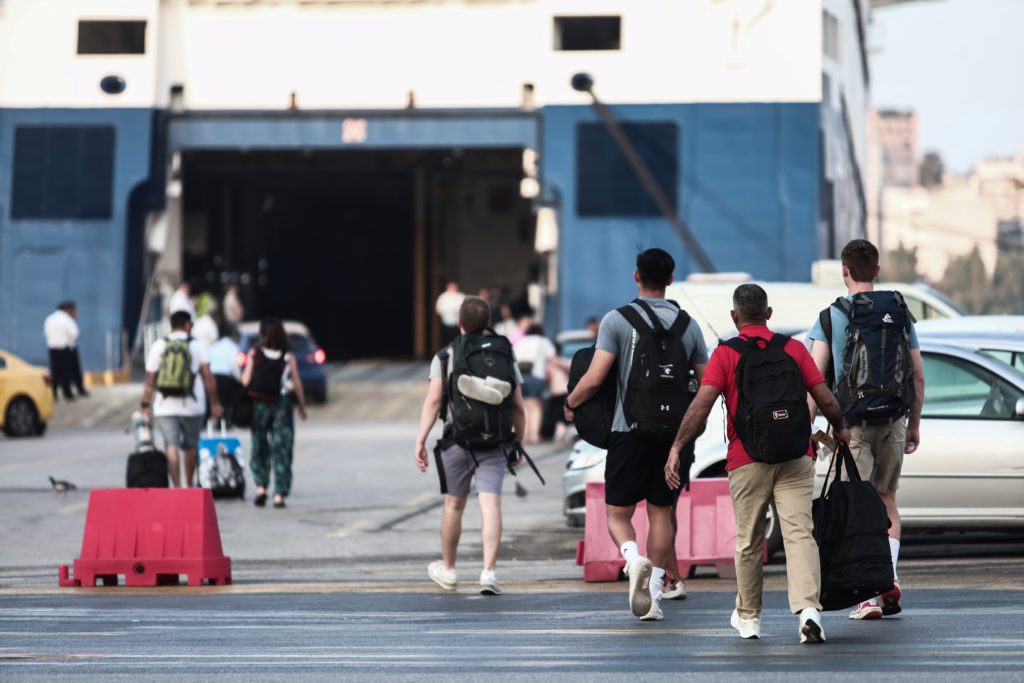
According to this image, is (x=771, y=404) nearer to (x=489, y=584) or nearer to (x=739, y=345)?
(x=739, y=345)

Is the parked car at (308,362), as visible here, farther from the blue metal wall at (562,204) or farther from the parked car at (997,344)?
the parked car at (997,344)

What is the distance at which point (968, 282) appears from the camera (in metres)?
99.6

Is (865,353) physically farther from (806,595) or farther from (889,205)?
(889,205)

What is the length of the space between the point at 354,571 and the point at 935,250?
14001 cm

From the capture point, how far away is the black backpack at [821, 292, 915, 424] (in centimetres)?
994

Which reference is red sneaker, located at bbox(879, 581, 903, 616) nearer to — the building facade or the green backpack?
the green backpack

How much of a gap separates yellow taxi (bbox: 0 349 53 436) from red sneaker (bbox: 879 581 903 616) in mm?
20572

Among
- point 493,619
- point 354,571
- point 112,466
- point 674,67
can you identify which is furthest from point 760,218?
point 493,619

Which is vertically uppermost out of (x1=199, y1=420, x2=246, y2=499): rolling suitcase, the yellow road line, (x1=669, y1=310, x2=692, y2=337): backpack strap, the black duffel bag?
(x1=669, y1=310, x2=692, y2=337): backpack strap

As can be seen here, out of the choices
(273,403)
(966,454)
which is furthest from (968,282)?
(966,454)

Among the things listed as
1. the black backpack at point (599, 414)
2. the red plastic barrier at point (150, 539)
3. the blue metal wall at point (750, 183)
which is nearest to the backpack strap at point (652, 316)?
the black backpack at point (599, 414)

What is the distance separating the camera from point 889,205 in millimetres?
159875

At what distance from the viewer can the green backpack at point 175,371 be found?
17.4 meters

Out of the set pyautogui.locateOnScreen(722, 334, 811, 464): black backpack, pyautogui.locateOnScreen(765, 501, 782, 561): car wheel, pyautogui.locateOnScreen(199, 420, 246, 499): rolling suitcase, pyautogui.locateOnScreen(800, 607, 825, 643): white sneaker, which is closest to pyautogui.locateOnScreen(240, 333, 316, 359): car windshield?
pyautogui.locateOnScreen(199, 420, 246, 499): rolling suitcase
